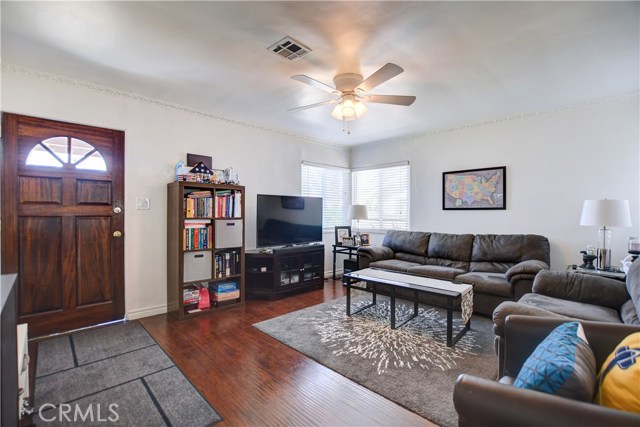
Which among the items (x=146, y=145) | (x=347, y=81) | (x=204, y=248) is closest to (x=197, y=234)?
(x=204, y=248)

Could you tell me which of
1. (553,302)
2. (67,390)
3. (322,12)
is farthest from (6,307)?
(553,302)

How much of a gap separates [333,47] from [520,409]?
7.97 ft

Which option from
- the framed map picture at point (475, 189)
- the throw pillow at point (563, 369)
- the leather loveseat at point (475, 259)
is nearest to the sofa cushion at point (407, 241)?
the leather loveseat at point (475, 259)

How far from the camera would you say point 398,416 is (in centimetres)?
182

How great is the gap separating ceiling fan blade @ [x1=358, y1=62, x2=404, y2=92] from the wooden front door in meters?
2.74

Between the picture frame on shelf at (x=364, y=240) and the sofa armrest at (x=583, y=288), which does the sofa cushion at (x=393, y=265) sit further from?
the sofa armrest at (x=583, y=288)

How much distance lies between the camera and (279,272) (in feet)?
13.8

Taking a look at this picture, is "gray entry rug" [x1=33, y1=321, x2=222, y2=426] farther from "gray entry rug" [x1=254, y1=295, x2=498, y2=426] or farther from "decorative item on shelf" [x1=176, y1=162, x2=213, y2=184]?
"decorative item on shelf" [x1=176, y1=162, x2=213, y2=184]

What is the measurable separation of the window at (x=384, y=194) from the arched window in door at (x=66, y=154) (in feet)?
13.6

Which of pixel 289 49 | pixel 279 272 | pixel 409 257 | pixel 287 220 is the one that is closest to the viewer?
pixel 289 49

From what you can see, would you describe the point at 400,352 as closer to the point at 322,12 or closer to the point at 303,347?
the point at 303,347

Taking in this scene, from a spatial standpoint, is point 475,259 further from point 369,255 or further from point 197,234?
point 197,234

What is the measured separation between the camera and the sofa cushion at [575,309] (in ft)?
6.98

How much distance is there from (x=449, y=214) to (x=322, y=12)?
3.70m
